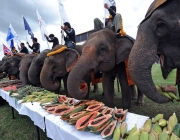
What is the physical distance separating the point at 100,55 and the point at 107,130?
189 cm

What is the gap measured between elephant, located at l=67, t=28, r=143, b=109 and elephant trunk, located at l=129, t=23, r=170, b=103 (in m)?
1.22

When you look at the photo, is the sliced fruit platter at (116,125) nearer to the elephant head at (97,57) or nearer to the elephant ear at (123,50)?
the elephant head at (97,57)

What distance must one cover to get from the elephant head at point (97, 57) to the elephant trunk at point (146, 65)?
1212 millimetres

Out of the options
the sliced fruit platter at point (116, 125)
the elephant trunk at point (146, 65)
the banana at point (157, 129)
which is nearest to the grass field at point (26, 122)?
the sliced fruit platter at point (116, 125)

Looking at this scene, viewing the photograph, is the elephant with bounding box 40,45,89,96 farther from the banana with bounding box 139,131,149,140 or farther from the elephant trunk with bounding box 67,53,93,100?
the banana with bounding box 139,131,149,140

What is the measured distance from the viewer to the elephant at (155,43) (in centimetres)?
211

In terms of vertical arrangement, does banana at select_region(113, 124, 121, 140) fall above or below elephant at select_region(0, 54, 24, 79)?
below

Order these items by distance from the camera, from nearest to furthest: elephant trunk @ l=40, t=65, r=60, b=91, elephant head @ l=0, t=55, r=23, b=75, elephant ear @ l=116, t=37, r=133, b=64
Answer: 1. elephant ear @ l=116, t=37, r=133, b=64
2. elephant trunk @ l=40, t=65, r=60, b=91
3. elephant head @ l=0, t=55, r=23, b=75

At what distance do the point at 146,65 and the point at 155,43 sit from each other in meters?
0.33

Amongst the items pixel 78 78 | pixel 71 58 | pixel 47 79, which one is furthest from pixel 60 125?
pixel 71 58

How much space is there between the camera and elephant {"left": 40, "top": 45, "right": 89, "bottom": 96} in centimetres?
473

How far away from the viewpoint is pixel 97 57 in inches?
136

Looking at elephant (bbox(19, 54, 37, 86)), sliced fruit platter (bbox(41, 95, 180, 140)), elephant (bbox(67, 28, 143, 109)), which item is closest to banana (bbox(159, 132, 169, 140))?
sliced fruit platter (bbox(41, 95, 180, 140))

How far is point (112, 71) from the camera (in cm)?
389
